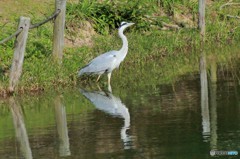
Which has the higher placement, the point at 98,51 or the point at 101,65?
the point at 98,51

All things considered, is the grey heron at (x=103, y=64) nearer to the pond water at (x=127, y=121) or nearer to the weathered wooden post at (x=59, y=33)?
the pond water at (x=127, y=121)

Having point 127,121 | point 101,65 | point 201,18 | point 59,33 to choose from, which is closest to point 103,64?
point 101,65

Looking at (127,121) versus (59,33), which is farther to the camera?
(59,33)

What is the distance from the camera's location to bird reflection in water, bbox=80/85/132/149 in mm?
12380

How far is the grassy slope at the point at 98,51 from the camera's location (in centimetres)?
1759

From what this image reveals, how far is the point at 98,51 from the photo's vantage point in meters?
20.6

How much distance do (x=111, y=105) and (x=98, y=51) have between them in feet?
18.5

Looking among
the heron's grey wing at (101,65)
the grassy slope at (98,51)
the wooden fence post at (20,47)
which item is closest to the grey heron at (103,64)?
the heron's grey wing at (101,65)

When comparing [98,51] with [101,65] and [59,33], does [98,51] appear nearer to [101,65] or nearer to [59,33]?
[59,33]

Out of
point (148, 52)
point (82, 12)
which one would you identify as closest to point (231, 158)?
point (148, 52)

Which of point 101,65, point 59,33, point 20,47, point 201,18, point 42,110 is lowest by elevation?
point 42,110

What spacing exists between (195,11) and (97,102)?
11442 millimetres

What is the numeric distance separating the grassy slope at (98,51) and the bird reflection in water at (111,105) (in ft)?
3.35

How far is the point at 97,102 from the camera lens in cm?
1552
